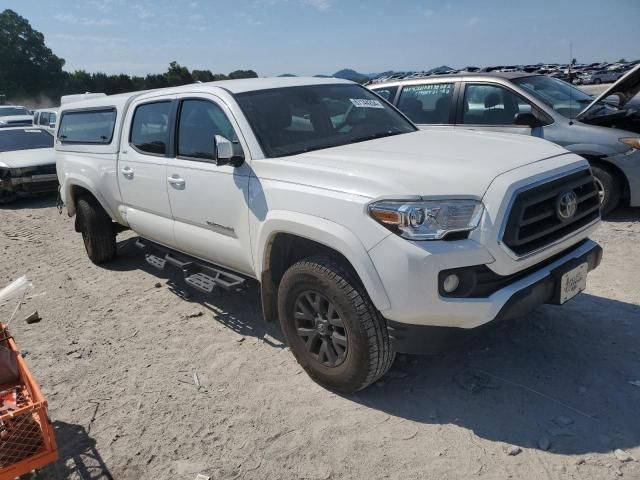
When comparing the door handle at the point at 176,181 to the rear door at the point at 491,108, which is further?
the rear door at the point at 491,108

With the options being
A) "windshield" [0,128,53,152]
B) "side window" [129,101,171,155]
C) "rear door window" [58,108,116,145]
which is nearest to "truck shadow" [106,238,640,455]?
"side window" [129,101,171,155]

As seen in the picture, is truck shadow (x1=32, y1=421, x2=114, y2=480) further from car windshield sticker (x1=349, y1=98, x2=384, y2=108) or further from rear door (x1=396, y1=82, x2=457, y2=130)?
rear door (x1=396, y1=82, x2=457, y2=130)

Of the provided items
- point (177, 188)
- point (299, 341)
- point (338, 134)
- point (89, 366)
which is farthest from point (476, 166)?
point (89, 366)

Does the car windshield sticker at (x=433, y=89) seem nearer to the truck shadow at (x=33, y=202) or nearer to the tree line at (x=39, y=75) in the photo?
the truck shadow at (x=33, y=202)

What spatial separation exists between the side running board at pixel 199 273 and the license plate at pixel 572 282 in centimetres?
220

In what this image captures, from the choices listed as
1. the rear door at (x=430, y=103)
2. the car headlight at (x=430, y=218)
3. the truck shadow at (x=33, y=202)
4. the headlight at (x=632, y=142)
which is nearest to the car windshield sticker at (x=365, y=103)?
the car headlight at (x=430, y=218)

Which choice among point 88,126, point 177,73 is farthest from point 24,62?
point 88,126

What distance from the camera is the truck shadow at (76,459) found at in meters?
2.80

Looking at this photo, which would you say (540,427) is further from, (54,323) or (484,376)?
(54,323)

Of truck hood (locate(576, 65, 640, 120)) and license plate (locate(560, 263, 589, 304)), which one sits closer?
license plate (locate(560, 263, 589, 304))

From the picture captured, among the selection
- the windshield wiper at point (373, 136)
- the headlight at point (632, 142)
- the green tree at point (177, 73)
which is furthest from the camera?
the green tree at point (177, 73)

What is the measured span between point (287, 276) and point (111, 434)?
139 cm

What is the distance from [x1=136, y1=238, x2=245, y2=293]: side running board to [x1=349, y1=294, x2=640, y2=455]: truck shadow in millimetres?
1388

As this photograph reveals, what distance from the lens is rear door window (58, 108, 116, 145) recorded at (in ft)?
17.6
